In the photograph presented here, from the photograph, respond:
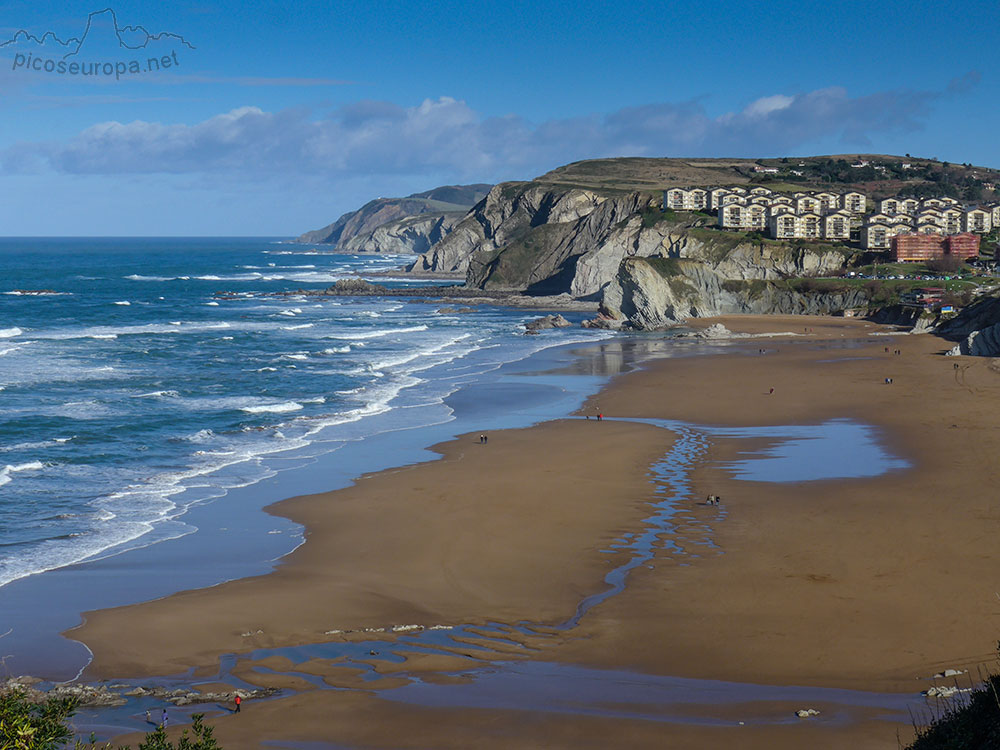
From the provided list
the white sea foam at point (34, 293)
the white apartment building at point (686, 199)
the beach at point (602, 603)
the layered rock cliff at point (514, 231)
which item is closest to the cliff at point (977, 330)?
the beach at point (602, 603)

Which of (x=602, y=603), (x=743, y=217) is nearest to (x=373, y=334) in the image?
(x=602, y=603)

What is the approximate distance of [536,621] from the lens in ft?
60.0

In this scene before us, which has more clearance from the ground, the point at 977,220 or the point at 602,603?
the point at 977,220

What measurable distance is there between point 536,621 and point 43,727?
11.2 meters

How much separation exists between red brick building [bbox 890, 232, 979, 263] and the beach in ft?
228

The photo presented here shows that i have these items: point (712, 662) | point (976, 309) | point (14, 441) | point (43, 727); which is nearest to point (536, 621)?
point (712, 662)

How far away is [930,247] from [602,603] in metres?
92.2

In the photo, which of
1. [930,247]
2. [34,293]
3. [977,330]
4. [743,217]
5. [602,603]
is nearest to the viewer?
[602,603]

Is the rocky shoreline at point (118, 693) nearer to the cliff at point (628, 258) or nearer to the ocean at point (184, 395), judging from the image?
the ocean at point (184, 395)

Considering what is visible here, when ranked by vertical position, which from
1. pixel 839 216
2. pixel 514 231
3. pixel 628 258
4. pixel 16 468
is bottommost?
pixel 16 468

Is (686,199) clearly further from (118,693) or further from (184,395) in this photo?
(118,693)

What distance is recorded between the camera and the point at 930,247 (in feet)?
325

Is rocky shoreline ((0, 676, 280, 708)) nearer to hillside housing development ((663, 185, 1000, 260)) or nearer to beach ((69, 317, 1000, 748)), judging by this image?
beach ((69, 317, 1000, 748))

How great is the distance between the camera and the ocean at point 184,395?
2678 cm
